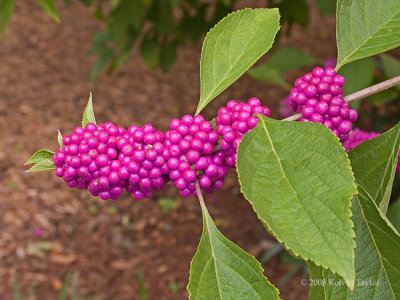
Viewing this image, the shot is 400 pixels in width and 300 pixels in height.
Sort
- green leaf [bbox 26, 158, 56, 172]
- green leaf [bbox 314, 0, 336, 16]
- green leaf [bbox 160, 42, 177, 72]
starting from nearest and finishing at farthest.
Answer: green leaf [bbox 26, 158, 56, 172], green leaf [bbox 314, 0, 336, 16], green leaf [bbox 160, 42, 177, 72]

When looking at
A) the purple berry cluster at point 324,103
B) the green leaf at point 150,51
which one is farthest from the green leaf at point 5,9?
the green leaf at point 150,51

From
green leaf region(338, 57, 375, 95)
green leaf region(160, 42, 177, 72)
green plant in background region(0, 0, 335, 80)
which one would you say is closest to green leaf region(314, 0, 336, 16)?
green plant in background region(0, 0, 335, 80)

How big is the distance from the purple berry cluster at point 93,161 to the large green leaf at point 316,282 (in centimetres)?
44

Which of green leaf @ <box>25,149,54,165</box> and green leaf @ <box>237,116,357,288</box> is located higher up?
green leaf @ <box>25,149,54,165</box>

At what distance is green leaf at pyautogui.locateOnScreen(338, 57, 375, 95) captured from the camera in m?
2.84

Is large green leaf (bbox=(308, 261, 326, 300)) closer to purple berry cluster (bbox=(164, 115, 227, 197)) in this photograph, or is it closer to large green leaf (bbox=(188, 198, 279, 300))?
large green leaf (bbox=(188, 198, 279, 300))

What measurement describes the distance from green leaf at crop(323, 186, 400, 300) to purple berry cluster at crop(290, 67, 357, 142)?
0.49ft

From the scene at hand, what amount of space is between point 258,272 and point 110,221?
3.81m

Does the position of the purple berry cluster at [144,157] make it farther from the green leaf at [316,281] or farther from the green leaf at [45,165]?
the green leaf at [316,281]

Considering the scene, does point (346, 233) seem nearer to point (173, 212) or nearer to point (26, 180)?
point (173, 212)

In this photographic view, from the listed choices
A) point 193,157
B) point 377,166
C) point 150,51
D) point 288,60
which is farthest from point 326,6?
point 193,157

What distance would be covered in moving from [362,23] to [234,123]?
0.43 meters

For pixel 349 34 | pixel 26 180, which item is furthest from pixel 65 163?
pixel 26 180

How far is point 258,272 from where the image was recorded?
1011 millimetres
